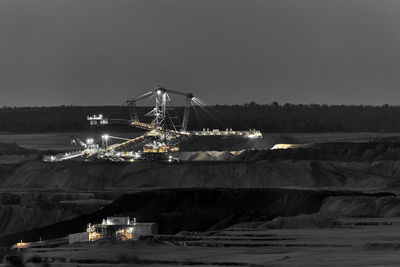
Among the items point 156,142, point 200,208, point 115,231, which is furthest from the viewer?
point 156,142

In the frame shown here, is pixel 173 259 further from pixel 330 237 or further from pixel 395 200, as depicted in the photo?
pixel 395 200

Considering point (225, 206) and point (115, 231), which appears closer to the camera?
point (115, 231)

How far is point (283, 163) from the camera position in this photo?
146m

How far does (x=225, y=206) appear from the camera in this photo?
10906 cm

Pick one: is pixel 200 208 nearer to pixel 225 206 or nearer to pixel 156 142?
pixel 225 206

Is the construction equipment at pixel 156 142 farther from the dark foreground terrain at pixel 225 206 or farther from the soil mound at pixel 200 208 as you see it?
the soil mound at pixel 200 208

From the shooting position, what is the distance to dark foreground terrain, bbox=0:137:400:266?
209 feet

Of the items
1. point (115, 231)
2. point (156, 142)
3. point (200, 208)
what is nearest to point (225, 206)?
point (200, 208)

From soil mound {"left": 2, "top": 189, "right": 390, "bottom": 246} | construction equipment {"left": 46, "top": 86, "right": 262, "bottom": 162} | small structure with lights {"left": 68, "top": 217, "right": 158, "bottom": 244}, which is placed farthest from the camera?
construction equipment {"left": 46, "top": 86, "right": 262, "bottom": 162}

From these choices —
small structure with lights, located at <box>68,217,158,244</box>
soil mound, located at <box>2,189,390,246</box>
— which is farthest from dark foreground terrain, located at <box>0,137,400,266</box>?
small structure with lights, located at <box>68,217,158,244</box>

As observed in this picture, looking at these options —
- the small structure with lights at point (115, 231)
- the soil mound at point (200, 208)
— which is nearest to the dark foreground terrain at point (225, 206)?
the soil mound at point (200, 208)

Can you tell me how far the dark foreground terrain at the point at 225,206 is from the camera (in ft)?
209

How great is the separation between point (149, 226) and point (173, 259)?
2969 centimetres

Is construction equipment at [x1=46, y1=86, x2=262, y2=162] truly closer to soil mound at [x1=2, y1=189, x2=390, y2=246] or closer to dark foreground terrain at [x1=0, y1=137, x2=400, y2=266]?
dark foreground terrain at [x1=0, y1=137, x2=400, y2=266]
